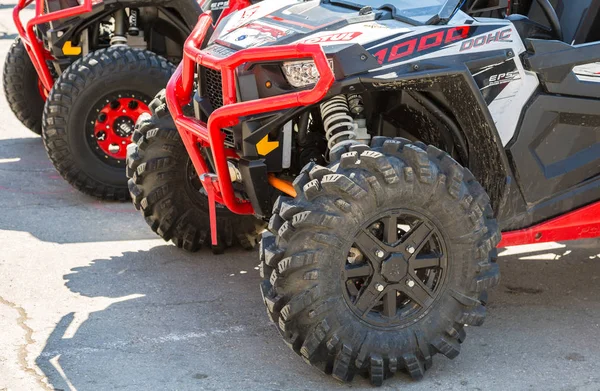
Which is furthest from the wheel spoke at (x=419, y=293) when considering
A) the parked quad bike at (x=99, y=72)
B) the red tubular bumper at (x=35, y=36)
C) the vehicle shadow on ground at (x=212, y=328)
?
the red tubular bumper at (x=35, y=36)

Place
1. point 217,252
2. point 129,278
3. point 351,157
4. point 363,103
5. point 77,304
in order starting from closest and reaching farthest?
point 351,157, point 363,103, point 77,304, point 129,278, point 217,252

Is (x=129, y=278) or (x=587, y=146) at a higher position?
(x=587, y=146)

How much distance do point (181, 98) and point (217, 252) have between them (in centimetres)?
139

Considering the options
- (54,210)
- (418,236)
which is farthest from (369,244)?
(54,210)

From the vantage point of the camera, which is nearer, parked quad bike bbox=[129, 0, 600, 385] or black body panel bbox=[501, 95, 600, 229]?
parked quad bike bbox=[129, 0, 600, 385]

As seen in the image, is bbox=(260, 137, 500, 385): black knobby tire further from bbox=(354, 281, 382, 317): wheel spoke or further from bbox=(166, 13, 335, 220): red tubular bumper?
bbox=(166, 13, 335, 220): red tubular bumper

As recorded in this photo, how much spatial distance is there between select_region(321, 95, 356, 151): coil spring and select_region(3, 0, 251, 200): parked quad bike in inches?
116

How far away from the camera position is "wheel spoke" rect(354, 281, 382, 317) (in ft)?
15.1

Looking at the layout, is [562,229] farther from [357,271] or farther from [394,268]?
[357,271]

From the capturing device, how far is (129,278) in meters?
6.09

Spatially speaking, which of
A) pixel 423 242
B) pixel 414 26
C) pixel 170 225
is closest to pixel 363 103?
pixel 414 26

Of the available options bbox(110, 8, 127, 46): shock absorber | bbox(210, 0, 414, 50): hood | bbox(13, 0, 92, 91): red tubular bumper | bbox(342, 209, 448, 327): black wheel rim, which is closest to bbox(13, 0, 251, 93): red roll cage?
bbox(13, 0, 92, 91): red tubular bumper

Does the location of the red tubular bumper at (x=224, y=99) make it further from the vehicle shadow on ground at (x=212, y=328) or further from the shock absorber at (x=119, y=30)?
the shock absorber at (x=119, y=30)

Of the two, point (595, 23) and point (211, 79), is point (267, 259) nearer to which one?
point (211, 79)
